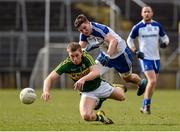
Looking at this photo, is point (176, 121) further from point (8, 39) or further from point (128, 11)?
point (128, 11)

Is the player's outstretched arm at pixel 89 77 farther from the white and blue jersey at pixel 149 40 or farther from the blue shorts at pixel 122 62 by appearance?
the white and blue jersey at pixel 149 40

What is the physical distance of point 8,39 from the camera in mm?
33406

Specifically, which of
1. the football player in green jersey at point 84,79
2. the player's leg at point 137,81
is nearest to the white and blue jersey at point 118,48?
the player's leg at point 137,81

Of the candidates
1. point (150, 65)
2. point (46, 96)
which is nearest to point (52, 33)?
point (150, 65)

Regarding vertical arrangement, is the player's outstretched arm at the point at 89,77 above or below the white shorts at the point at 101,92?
above

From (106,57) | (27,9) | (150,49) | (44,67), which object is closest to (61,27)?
(27,9)

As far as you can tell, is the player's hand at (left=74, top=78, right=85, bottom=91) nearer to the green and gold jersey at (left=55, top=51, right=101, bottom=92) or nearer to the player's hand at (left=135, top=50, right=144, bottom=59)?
the green and gold jersey at (left=55, top=51, right=101, bottom=92)

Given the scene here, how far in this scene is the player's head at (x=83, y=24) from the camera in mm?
11875

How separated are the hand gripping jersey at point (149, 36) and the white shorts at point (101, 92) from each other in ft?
11.4

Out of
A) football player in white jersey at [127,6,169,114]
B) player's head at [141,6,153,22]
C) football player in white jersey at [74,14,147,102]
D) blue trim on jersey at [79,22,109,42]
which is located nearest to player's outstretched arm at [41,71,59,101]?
football player in white jersey at [74,14,147,102]

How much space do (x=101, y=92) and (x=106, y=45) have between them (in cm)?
180

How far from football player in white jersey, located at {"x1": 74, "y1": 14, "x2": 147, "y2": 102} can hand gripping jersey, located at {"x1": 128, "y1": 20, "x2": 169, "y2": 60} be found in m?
0.74

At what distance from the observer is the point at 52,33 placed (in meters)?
34.4

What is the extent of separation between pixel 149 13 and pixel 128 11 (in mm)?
22739
